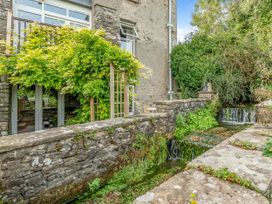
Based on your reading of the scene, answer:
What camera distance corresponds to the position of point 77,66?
4625 mm

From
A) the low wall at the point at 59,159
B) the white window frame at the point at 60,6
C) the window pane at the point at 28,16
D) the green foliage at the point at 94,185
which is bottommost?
the green foliage at the point at 94,185

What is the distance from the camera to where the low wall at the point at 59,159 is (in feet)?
8.04

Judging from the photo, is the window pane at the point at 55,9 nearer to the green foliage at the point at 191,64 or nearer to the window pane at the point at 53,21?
the window pane at the point at 53,21

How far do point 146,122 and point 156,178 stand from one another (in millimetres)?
1319

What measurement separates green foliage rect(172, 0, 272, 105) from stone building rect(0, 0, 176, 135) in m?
1.08

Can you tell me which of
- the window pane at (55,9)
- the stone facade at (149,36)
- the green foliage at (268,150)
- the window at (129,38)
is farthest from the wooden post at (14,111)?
the green foliage at (268,150)

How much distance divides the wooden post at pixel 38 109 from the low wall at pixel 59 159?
2995mm

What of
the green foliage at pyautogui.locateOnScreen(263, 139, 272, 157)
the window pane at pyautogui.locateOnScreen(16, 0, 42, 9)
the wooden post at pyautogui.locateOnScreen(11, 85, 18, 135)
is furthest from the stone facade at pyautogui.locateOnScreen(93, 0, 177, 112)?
the green foliage at pyautogui.locateOnScreen(263, 139, 272, 157)

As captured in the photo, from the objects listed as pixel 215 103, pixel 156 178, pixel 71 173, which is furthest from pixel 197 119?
pixel 71 173

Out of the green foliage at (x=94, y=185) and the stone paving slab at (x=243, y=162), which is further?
the green foliage at (x=94, y=185)

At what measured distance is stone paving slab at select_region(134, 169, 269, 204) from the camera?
148 cm

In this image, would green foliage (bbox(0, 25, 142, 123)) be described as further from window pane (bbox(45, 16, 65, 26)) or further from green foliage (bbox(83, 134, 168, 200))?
window pane (bbox(45, 16, 65, 26))

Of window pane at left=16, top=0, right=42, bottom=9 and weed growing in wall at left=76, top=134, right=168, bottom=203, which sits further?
window pane at left=16, top=0, right=42, bottom=9

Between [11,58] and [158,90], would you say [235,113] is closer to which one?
Answer: [158,90]
